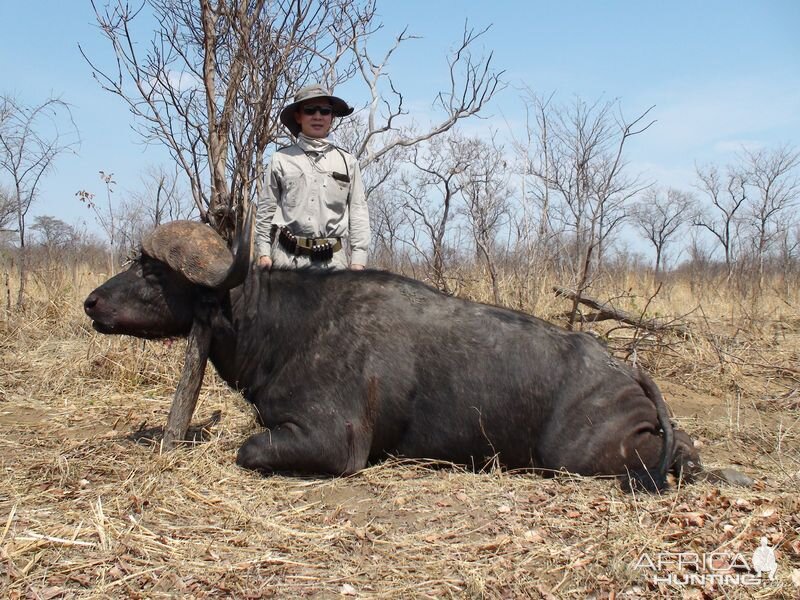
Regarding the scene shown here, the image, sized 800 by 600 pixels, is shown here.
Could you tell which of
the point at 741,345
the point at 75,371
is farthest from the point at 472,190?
the point at 75,371

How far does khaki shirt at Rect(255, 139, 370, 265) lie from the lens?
546cm

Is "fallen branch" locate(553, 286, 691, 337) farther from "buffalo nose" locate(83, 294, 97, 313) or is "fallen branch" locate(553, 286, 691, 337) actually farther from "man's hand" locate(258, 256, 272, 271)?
"buffalo nose" locate(83, 294, 97, 313)

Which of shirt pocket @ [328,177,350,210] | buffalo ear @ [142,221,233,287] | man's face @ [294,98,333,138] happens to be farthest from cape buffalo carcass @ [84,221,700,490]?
man's face @ [294,98,333,138]

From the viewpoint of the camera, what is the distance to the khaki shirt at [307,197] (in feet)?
17.9

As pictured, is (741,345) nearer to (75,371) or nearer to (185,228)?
(185,228)

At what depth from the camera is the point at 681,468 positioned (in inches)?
162

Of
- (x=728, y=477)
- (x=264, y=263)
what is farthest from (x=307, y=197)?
(x=728, y=477)

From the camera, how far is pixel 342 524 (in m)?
3.43

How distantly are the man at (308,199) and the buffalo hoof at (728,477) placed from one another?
9.52ft

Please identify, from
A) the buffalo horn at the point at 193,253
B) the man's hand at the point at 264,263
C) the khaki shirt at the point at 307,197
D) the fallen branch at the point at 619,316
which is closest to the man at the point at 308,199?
the khaki shirt at the point at 307,197

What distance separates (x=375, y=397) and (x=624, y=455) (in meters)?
1.59

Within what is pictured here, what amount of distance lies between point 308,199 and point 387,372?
1.81 metres

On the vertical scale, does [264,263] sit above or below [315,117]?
below

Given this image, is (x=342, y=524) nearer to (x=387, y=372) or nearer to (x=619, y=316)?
(x=387, y=372)
